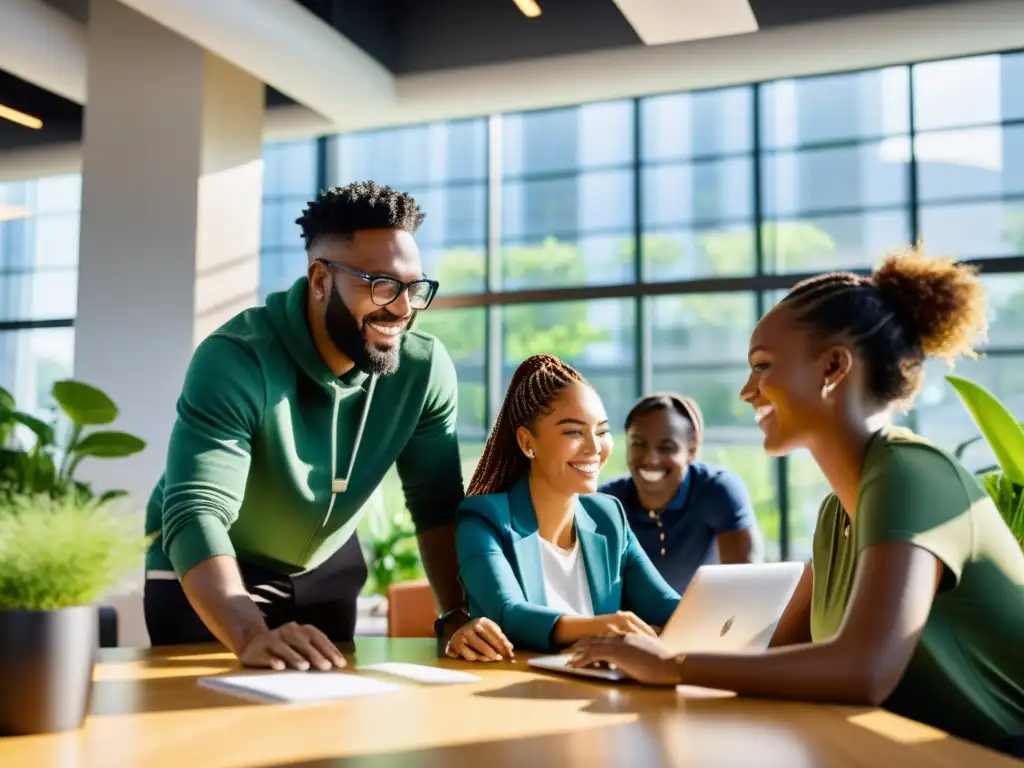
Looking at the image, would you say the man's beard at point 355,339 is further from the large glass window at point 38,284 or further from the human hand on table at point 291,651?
the large glass window at point 38,284

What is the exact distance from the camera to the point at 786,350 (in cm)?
154

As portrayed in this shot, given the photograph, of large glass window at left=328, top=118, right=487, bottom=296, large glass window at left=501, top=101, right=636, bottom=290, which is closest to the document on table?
large glass window at left=501, top=101, right=636, bottom=290

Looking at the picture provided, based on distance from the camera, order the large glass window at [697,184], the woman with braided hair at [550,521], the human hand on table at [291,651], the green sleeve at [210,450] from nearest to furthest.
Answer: the human hand on table at [291,651]
the green sleeve at [210,450]
the woman with braided hair at [550,521]
the large glass window at [697,184]

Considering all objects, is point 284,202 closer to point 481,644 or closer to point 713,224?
point 713,224

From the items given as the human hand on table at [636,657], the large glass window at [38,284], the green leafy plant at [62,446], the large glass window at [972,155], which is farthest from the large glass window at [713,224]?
the green leafy plant at [62,446]

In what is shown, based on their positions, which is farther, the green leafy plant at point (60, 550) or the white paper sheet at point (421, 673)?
the white paper sheet at point (421, 673)

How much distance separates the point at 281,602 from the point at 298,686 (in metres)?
0.82

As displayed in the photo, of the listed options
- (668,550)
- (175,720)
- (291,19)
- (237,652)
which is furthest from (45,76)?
(175,720)

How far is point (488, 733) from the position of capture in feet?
3.88

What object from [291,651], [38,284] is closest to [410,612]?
[291,651]

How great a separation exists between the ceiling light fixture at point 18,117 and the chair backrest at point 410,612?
4159mm

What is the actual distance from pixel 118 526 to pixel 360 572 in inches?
54.9

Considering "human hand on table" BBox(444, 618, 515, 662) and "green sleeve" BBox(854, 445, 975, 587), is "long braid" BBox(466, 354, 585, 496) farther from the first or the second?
"green sleeve" BBox(854, 445, 975, 587)

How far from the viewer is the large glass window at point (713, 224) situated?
5.80m
